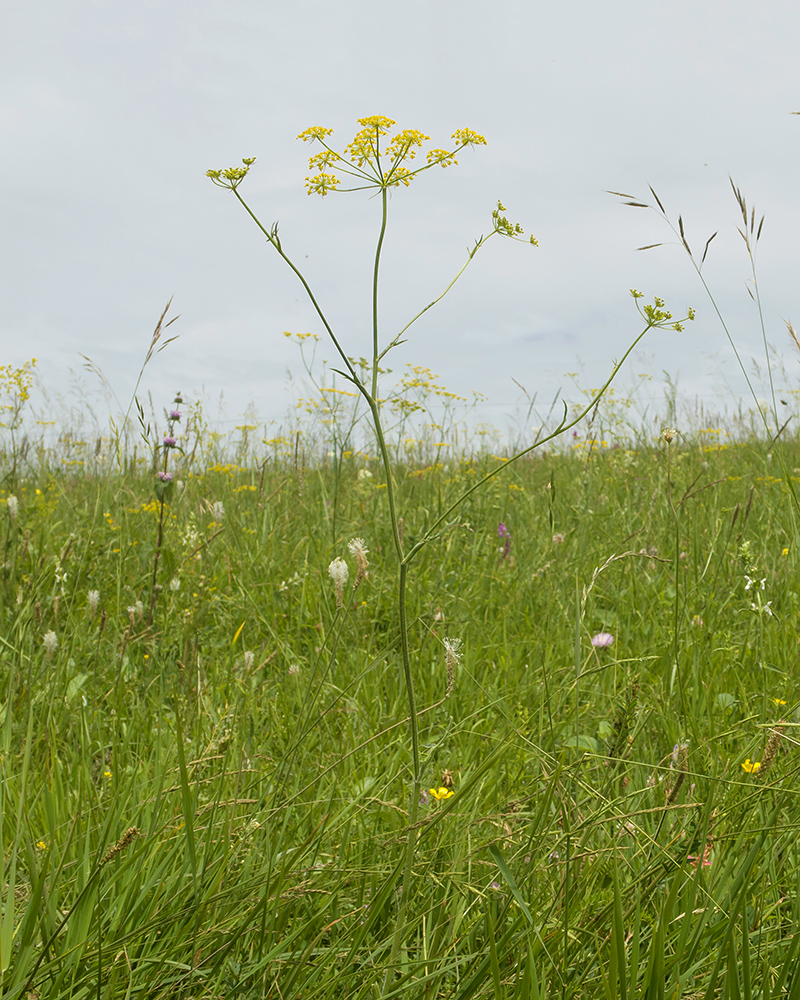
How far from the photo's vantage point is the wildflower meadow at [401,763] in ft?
2.87

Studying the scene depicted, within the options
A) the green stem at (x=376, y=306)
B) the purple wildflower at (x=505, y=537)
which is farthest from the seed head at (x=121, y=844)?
the purple wildflower at (x=505, y=537)

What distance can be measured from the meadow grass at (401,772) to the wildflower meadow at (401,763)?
0.01 meters

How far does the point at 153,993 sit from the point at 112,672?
1.29 meters

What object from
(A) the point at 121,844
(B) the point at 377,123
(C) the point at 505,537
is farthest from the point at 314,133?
(C) the point at 505,537

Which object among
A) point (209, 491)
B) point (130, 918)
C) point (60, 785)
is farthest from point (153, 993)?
point (209, 491)

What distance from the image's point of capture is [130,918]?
0.97 meters

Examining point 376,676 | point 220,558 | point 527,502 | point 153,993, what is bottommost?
point 153,993

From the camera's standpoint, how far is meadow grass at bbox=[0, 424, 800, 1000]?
0.88m

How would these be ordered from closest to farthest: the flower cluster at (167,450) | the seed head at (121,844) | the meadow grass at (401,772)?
the seed head at (121,844) → the meadow grass at (401,772) → the flower cluster at (167,450)

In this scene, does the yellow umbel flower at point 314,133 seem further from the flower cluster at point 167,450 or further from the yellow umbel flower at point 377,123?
the flower cluster at point 167,450

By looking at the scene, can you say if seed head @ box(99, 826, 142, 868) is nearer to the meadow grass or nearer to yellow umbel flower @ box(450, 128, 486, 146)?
the meadow grass

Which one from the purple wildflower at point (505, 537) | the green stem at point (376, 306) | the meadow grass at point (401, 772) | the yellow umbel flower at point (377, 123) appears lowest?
the meadow grass at point (401, 772)

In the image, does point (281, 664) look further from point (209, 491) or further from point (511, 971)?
point (209, 491)

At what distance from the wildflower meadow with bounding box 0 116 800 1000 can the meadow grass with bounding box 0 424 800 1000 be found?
0.01 metres
